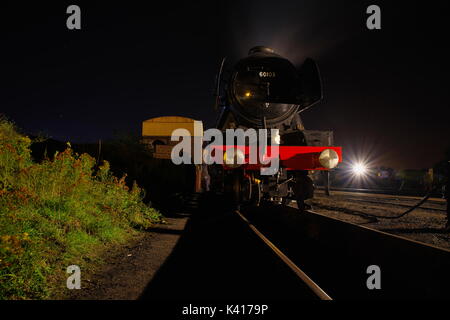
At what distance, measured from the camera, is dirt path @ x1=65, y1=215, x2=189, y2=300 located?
141 inches

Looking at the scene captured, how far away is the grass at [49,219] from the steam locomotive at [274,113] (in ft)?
8.70

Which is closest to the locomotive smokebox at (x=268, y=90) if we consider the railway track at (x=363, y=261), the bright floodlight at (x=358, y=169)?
the railway track at (x=363, y=261)

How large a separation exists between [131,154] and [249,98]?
273 inches

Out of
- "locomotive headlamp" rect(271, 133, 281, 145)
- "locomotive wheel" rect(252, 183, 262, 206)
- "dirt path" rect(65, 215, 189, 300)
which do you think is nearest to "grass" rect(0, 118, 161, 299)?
"dirt path" rect(65, 215, 189, 300)

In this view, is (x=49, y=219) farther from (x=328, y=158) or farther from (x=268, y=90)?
(x=268, y=90)

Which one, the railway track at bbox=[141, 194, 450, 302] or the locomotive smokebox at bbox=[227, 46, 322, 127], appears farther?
the locomotive smokebox at bbox=[227, 46, 322, 127]

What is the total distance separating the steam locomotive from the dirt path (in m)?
2.33

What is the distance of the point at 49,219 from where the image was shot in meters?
5.17

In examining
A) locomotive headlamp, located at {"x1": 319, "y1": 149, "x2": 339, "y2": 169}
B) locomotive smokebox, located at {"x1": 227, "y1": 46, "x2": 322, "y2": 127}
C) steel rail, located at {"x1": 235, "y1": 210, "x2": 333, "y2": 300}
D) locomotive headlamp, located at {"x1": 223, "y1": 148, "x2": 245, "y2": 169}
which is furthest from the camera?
locomotive smokebox, located at {"x1": 227, "y1": 46, "x2": 322, "y2": 127}

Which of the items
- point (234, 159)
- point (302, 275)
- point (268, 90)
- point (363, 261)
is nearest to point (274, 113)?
point (268, 90)

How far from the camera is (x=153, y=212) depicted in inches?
360

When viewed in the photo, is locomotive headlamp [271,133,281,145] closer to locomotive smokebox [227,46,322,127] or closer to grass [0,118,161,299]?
locomotive smokebox [227,46,322,127]
